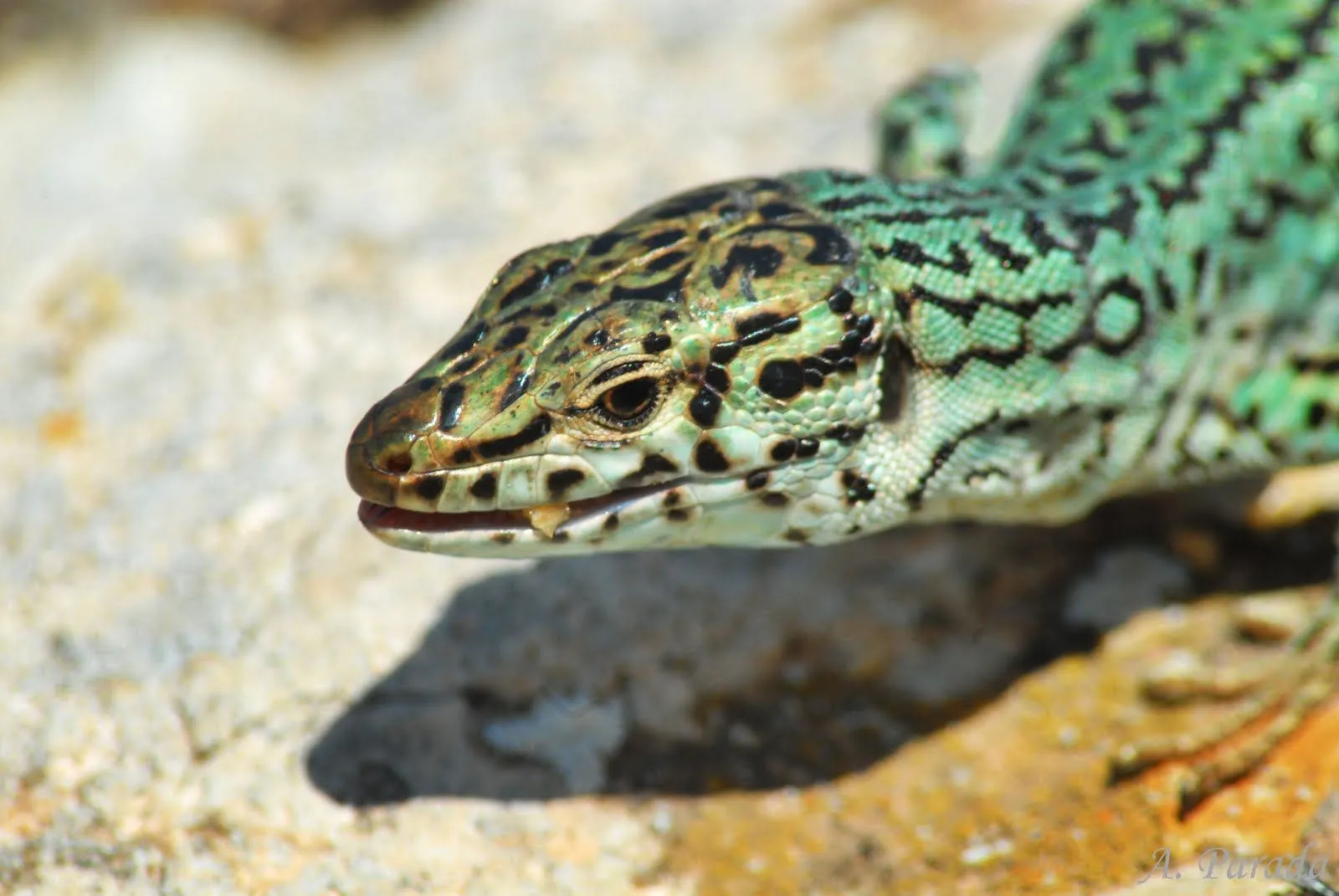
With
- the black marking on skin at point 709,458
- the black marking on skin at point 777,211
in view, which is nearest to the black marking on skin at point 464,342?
the black marking on skin at point 709,458

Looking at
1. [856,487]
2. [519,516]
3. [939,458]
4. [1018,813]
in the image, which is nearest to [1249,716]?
[1018,813]

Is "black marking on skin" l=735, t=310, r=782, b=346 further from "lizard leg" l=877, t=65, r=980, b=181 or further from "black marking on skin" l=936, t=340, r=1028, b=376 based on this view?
"lizard leg" l=877, t=65, r=980, b=181

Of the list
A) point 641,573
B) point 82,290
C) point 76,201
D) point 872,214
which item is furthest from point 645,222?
point 76,201

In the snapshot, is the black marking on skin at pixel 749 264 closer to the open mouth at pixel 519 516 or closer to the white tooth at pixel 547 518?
the open mouth at pixel 519 516

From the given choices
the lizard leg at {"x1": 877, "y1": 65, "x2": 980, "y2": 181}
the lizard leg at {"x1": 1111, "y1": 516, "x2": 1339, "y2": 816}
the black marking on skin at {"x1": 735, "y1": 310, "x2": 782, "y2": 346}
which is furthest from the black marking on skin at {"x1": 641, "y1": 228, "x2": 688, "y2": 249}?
the lizard leg at {"x1": 1111, "y1": 516, "x2": 1339, "y2": 816}

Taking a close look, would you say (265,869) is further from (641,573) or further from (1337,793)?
(1337,793)

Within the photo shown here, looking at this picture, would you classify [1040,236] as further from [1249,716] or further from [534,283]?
[1249,716]
